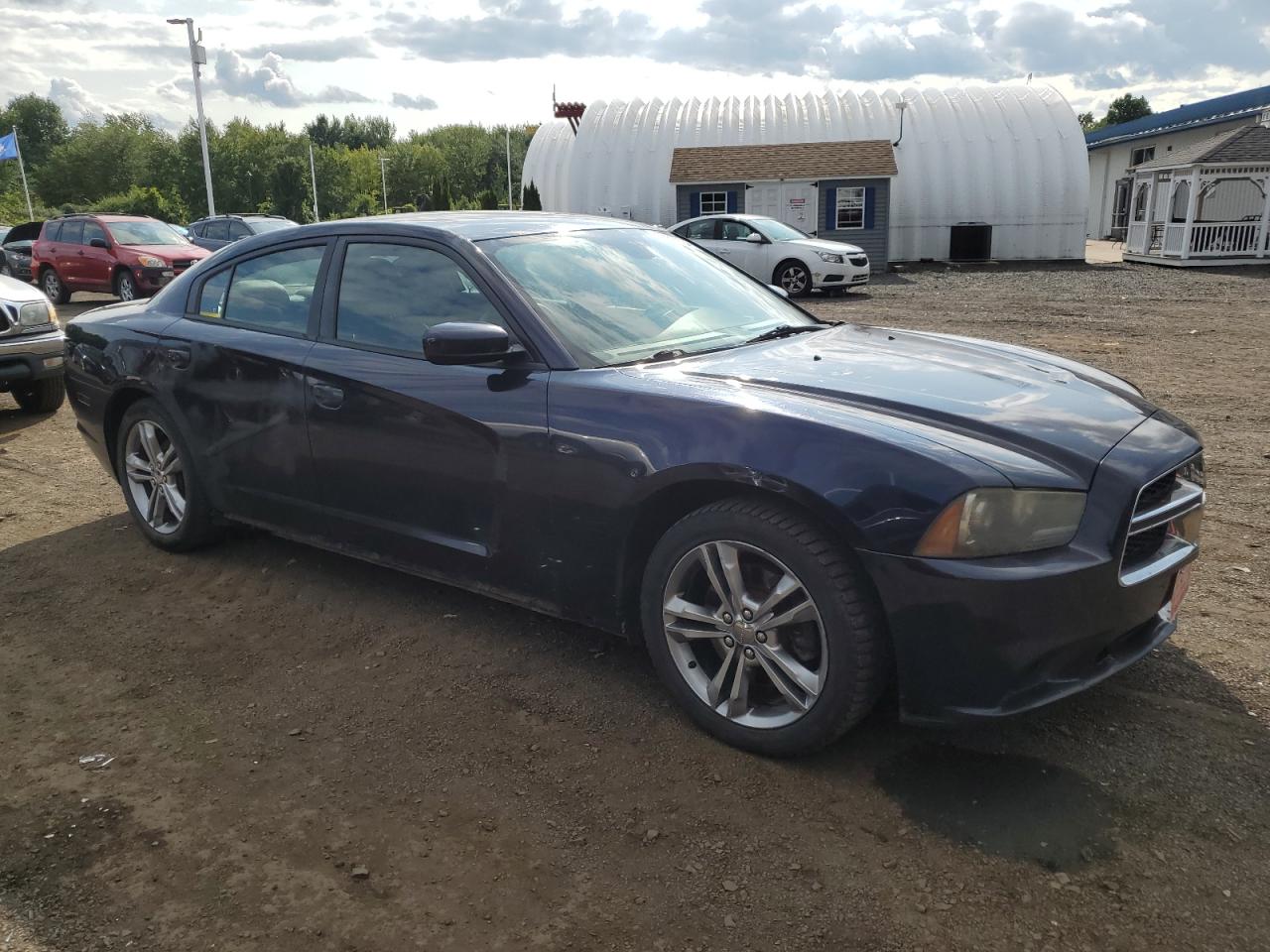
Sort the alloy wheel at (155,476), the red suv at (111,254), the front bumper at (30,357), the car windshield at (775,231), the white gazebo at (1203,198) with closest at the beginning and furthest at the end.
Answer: the alloy wheel at (155,476)
the front bumper at (30,357)
the red suv at (111,254)
the car windshield at (775,231)
the white gazebo at (1203,198)

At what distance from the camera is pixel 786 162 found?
28.1 m

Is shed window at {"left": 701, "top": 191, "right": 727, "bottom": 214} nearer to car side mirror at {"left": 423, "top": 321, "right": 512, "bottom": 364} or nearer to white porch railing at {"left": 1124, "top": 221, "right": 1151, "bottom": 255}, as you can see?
white porch railing at {"left": 1124, "top": 221, "right": 1151, "bottom": 255}

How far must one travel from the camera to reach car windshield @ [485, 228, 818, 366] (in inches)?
140

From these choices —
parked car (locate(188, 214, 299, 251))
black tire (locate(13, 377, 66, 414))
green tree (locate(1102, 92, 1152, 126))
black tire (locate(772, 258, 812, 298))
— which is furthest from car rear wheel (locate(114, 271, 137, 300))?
green tree (locate(1102, 92, 1152, 126))

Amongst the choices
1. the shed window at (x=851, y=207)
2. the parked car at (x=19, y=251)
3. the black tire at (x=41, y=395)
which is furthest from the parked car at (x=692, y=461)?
the shed window at (x=851, y=207)

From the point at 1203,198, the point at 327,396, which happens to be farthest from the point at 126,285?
the point at 1203,198

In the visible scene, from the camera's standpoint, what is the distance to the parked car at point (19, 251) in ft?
70.9

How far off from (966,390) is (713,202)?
27.0 metres

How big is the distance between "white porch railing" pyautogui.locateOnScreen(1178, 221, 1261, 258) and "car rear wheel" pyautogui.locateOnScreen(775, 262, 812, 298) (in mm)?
12377

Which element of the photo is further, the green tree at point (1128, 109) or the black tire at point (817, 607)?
the green tree at point (1128, 109)

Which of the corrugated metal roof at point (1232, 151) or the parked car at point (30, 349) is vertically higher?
the corrugated metal roof at point (1232, 151)

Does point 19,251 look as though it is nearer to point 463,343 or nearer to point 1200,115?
point 463,343

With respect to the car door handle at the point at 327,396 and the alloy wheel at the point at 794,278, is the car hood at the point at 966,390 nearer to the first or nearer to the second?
the car door handle at the point at 327,396

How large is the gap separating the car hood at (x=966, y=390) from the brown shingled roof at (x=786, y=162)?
2509 cm
